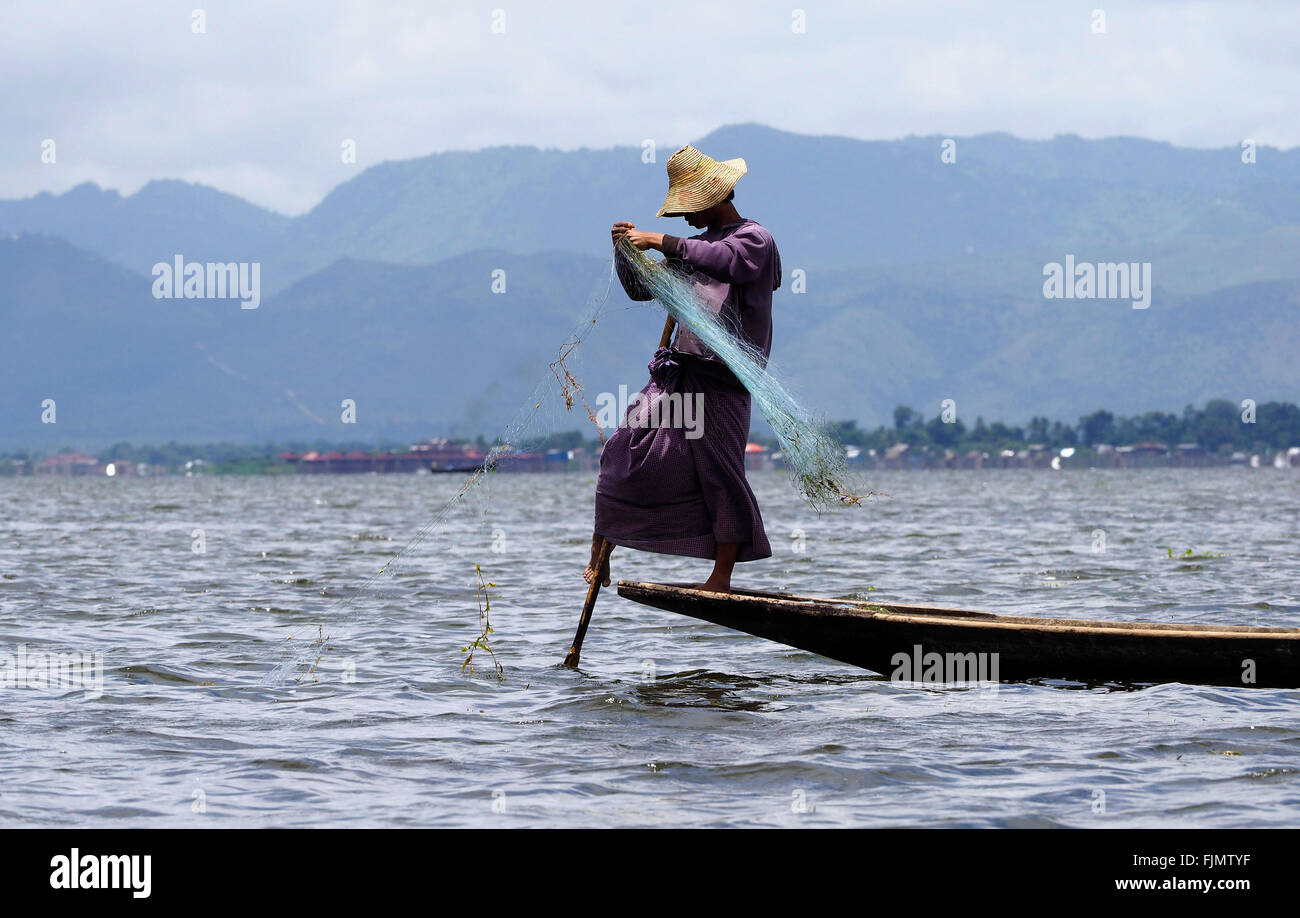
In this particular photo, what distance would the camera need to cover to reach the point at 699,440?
884cm

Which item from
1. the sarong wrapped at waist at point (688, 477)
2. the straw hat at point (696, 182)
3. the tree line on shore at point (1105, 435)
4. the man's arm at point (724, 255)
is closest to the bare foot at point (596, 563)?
the sarong wrapped at waist at point (688, 477)

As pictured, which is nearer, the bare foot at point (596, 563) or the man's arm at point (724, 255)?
the man's arm at point (724, 255)

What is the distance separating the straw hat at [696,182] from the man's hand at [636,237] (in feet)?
0.71

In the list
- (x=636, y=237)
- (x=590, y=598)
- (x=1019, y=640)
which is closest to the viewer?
(x=1019, y=640)

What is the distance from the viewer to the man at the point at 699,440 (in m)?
8.76

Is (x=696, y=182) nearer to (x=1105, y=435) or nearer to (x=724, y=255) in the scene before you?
(x=724, y=255)

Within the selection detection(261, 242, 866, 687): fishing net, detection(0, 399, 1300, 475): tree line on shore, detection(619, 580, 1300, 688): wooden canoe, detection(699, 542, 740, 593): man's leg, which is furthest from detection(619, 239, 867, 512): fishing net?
detection(0, 399, 1300, 475): tree line on shore

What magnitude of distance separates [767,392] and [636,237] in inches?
43.5

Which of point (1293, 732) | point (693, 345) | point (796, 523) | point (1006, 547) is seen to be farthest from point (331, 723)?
point (796, 523)

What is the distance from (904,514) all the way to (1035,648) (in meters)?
31.8

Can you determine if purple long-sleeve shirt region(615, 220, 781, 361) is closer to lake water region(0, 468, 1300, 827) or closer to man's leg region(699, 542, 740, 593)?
man's leg region(699, 542, 740, 593)

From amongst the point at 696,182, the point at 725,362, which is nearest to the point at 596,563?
the point at 725,362

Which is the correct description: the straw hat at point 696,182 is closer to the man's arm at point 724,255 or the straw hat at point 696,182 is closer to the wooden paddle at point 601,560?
the man's arm at point 724,255
